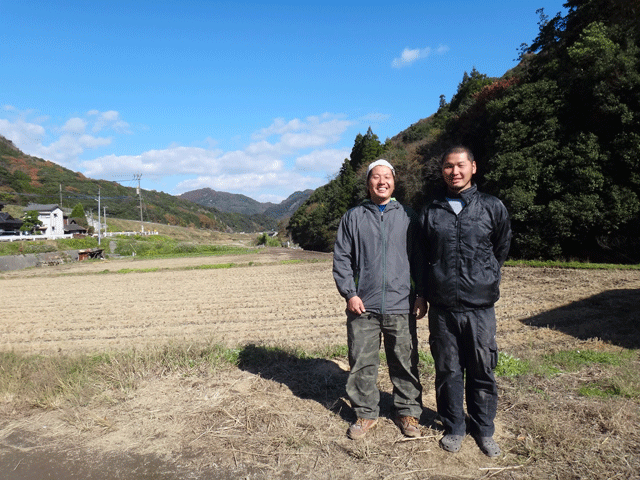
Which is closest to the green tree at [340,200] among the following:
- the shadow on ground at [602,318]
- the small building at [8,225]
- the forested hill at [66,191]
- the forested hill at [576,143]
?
the forested hill at [576,143]

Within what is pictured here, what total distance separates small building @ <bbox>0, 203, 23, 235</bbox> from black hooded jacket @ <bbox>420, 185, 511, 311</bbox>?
48.2 metres

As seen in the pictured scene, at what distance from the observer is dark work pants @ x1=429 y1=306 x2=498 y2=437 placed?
233 cm

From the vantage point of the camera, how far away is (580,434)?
7.53 ft

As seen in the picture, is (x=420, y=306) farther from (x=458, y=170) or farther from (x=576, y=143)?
(x=576, y=143)

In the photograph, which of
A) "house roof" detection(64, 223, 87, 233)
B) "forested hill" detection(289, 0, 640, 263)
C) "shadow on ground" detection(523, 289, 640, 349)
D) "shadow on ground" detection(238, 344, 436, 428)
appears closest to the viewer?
"shadow on ground" detection(238, 344, 436, 428)

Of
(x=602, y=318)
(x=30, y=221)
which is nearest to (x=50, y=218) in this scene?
(x=30, y=221)

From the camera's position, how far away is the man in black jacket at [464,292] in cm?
233

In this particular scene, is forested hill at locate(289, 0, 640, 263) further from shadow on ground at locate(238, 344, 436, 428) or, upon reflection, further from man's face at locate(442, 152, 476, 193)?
man's face at locate(442, 152, 476, 193)

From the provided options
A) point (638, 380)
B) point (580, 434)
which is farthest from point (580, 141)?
point (580, 434)

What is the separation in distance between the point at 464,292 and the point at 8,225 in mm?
49744

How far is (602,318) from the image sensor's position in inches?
262

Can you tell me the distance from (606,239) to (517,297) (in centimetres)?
710

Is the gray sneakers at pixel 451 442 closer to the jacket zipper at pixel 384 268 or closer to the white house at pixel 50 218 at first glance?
the jacket zipper at pixel 384 268

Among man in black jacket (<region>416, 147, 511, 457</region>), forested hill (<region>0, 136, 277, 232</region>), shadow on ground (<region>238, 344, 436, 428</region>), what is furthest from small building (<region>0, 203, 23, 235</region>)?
man in black jacket (<region>416, 147, 511, 457</region>)
